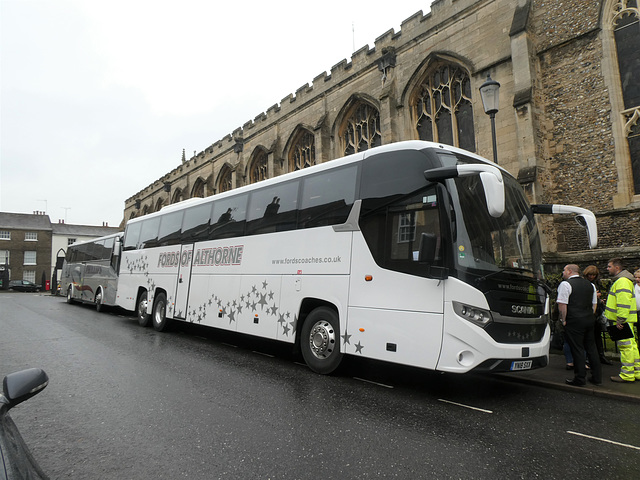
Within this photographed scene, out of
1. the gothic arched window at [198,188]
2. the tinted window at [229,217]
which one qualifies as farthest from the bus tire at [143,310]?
the gothic arched window at [198,188]

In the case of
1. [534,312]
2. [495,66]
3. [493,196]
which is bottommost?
[534,312]

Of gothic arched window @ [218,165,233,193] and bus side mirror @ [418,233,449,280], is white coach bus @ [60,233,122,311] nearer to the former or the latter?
gothic arched window @ [218,165,233,193]

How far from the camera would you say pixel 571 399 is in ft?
17.9

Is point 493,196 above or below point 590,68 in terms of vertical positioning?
below

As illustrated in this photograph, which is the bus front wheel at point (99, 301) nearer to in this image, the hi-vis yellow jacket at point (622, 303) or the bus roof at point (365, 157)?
the bus roof at point (365, 157)

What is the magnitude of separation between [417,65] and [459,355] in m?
12.9

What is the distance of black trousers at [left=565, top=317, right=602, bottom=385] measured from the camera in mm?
5809

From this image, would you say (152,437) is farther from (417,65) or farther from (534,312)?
(417,65)

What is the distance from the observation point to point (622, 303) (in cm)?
598

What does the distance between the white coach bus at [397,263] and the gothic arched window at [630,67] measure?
20.0 feet

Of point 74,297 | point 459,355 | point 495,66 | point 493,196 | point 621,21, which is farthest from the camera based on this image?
point 74,297

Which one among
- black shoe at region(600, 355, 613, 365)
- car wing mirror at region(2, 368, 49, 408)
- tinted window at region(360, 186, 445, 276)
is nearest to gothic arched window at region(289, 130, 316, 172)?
tinted window at region(360, 186, 445, 276)

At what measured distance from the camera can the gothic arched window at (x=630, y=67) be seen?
10.5m

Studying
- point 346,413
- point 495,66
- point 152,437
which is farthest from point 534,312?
point 495,66
